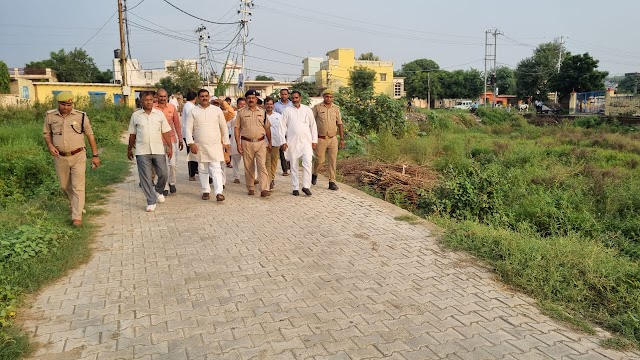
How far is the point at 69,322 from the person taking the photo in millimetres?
3660

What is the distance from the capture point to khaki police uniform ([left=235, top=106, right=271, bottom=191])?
25.7 feet

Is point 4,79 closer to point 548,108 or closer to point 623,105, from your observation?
point 623,105

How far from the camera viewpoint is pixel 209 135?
761 centimetres

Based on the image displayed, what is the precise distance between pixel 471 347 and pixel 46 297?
3.55 m

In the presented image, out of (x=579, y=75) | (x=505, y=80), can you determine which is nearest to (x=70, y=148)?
(x=579, y=75)

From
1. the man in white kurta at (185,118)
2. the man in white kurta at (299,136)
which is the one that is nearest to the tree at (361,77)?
the man in white kurta at (185,118)

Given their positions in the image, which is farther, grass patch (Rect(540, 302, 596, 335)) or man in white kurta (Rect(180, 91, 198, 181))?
man in white kurta (Rect(180, 91, 198, 181))

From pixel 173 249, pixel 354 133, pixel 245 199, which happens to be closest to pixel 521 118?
pixel 354 133

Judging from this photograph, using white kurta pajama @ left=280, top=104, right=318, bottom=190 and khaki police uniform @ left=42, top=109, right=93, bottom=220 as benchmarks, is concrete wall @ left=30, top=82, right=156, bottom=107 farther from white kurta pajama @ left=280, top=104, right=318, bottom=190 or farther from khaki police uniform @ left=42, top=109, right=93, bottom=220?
khaki police uniform @ left=42, top=109, right=93, bottom=220

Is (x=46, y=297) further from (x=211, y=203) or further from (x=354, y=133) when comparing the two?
(x=354, y=133)

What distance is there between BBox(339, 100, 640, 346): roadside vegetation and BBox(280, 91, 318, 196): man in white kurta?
1774 mm

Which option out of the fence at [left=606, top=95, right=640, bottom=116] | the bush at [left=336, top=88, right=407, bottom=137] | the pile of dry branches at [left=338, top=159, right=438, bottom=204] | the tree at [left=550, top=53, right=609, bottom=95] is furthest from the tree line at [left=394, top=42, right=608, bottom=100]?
the pile of dry branches at [left=338, top=159, right=438, bottom=204]

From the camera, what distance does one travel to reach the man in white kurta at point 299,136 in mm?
8047

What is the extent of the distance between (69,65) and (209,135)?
58.8m
